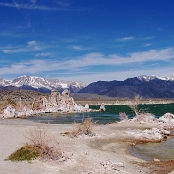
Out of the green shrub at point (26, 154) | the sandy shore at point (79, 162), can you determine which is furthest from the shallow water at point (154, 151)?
the green shrub at point (26, 154)

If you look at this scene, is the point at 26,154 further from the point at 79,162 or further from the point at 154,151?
the point at 154,151

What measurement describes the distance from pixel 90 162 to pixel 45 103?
98.1m

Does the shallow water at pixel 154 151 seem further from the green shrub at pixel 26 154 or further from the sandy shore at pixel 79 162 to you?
the green shrub at pixel 26 154

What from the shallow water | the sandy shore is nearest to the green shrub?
the sandy shore

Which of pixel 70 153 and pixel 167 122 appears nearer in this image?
pixel 70 153

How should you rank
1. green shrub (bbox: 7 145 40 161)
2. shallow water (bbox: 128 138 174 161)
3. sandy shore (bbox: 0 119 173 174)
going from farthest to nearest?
shallow water (bbox: 128 138 174 161) → green shrub (bbox: 7 145 40 161) → sandy shore (bbox: 0 119 173 174)

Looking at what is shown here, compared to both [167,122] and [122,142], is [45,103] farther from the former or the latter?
[122,142]

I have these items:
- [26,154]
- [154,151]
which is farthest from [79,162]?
[154,151]

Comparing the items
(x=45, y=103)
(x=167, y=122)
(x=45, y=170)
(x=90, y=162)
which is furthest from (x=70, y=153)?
(x=45, y=103)

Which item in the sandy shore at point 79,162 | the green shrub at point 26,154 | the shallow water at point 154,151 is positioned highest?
the green shrub at point 26,154

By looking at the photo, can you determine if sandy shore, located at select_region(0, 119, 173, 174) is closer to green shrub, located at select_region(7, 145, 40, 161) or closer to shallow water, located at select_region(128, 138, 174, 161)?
green shrub, located at select_region(7, 145, 40, 161)

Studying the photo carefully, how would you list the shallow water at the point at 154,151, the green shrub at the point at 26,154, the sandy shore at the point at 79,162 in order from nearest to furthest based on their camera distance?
the sandy shore at the point at 79,162 → the green shrub at the point at 26,154 → the shallow water at the point at 154,151

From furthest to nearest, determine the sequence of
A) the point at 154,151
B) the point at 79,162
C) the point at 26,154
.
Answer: the point at 154,151 → the point at 26,154 → the point at 79,162

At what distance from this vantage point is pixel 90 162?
2166 cm
